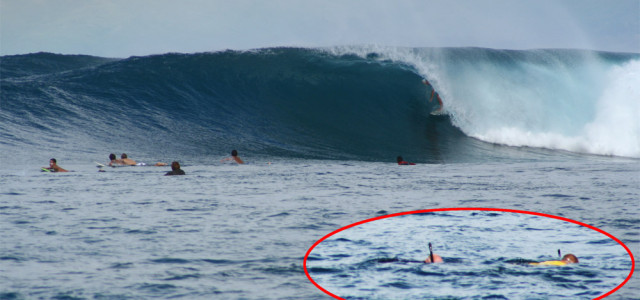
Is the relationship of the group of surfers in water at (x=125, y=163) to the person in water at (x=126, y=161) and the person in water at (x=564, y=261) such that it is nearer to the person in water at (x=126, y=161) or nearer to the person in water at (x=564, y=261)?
the person in water at (x=126, y=161)

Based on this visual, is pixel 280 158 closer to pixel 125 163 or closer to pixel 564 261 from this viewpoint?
pixel 125 163

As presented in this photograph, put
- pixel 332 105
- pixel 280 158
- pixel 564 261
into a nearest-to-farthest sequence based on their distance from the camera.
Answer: pixel 564 261
pixel 280 158
pixel 332 105

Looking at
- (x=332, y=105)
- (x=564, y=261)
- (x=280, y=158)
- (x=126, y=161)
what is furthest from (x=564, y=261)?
(x=332, y=105)

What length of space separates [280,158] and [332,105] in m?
6.53

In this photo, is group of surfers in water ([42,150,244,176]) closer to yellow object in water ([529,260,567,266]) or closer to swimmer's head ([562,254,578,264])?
yellow object in water ([529,260,567,266])

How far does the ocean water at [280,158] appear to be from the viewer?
5281mm

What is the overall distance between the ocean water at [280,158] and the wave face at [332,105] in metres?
0.10

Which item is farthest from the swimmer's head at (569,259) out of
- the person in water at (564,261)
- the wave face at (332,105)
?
the wave face at (332,105)

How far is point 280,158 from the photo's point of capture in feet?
54.1

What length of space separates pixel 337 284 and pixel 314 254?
2.83ft

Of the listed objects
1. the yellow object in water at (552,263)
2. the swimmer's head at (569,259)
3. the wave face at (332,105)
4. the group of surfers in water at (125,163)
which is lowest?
the yellow object in water at (552,263)

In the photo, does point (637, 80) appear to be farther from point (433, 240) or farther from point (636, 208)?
point (433, 240)

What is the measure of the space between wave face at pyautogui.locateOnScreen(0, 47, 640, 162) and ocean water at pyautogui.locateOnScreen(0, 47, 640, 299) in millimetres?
96

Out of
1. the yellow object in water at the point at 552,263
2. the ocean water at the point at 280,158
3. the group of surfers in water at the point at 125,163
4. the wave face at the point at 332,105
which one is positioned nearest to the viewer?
the yellow object in water at the point at 552,263
